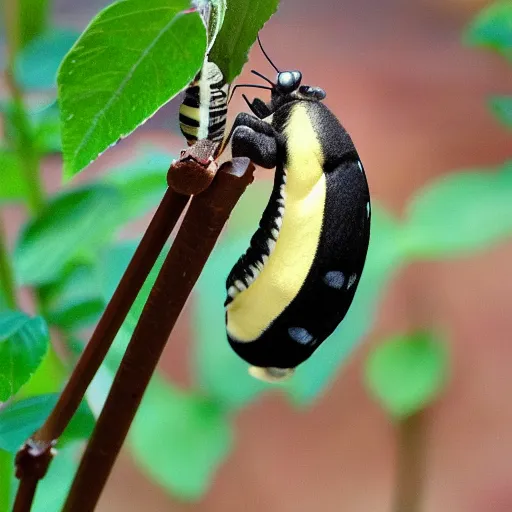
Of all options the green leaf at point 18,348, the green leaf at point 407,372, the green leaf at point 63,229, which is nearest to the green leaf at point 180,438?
the green leaf at point 407,372

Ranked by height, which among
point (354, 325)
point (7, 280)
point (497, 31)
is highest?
point (497, 31)

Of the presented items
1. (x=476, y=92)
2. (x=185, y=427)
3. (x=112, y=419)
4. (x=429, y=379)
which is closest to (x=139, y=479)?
(x=185, y=427)

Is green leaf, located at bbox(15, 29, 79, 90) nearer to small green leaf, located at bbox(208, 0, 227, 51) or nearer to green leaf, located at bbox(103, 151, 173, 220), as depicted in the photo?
green leaf, located at bbox(103, 151, 173, 220)

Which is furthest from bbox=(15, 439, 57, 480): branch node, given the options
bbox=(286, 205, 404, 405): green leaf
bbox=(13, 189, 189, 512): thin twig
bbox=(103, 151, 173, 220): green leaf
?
bbox=(286, 205, 404, 405): green leaf

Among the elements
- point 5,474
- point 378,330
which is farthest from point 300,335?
point 378,330

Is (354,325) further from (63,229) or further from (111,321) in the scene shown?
(111,321)
